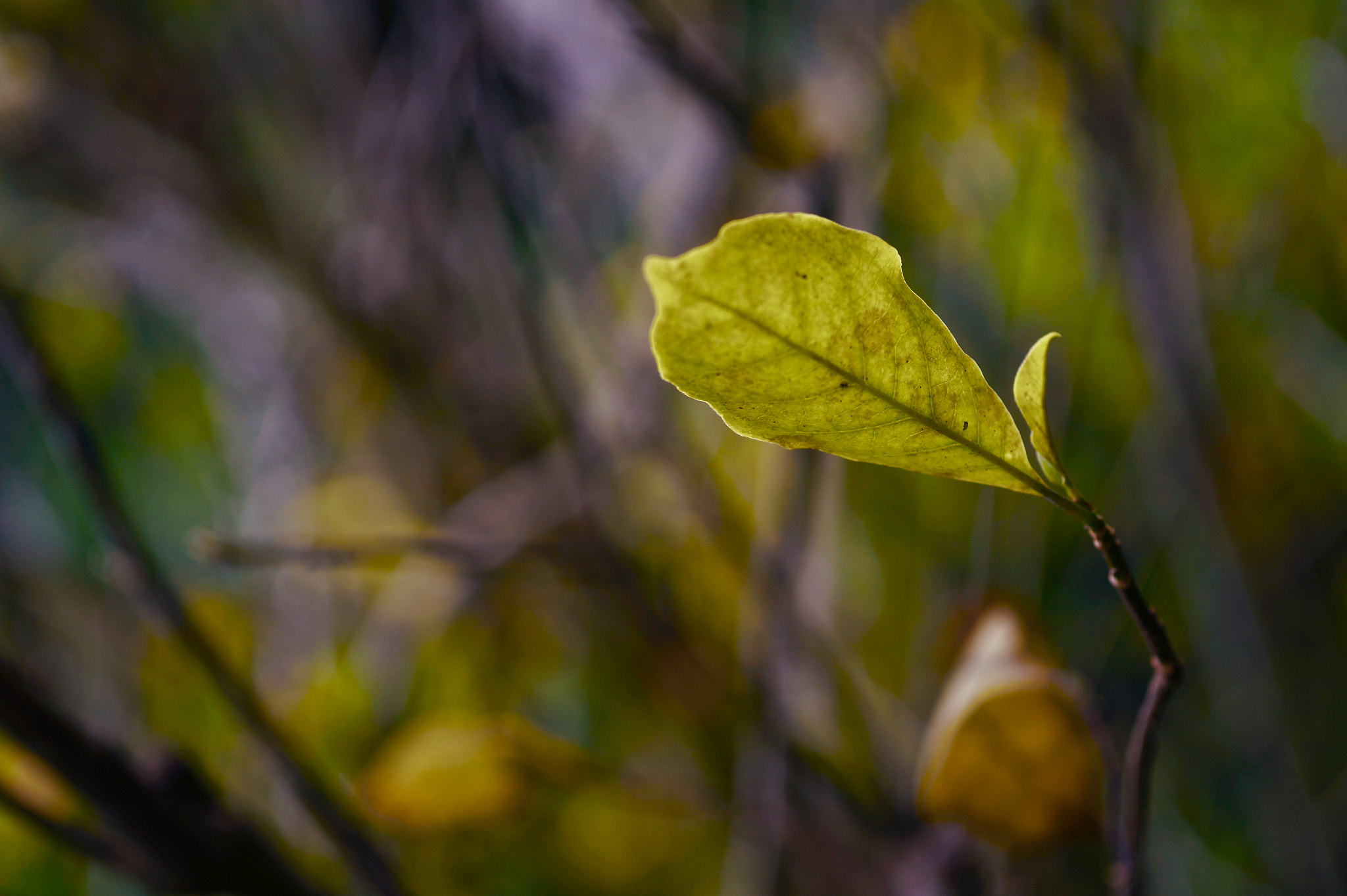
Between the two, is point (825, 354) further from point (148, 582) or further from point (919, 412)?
point (148, 582)

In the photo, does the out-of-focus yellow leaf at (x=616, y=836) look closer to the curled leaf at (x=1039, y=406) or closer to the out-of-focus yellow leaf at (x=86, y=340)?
the curled leaf at (x=1039, y=406)

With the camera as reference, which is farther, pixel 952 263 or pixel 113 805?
pixel 952 263

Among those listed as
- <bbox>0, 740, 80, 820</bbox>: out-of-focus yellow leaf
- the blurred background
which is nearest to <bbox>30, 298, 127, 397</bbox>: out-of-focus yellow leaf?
the blurred background

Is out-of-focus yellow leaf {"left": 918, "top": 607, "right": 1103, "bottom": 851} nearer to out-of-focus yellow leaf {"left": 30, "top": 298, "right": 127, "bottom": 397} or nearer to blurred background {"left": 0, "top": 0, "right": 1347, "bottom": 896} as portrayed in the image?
blurred background {"left": 0, "top": 0, "right": 1347, "bottom": 896}

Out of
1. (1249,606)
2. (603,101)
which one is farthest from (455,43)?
(1249,606)

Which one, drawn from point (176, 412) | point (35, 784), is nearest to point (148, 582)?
point (35, 784)

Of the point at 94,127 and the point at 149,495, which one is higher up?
the point at 94,127

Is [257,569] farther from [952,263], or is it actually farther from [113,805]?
[952,263]
